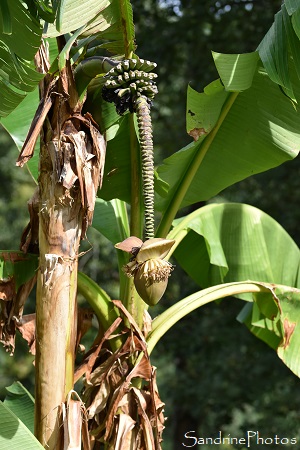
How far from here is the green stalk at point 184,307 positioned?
2345 mm

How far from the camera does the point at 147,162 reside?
1.71m

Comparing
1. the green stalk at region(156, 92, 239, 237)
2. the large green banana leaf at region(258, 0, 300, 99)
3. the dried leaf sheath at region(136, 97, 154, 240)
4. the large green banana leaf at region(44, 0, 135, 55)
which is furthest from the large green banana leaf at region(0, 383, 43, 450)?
the large green banana leaf at region(258, 0, 300, 99)

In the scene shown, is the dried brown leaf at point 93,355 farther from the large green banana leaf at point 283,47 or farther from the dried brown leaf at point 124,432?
the large green banana leaf at point 283,47

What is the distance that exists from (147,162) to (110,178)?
697 mm

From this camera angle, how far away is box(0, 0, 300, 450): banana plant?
1849 millimetres

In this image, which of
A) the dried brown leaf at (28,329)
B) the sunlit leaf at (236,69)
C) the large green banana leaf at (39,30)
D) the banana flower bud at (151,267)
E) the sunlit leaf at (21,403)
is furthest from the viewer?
the sunlit leaf at (21,403)

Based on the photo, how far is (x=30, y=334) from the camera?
7.79ft

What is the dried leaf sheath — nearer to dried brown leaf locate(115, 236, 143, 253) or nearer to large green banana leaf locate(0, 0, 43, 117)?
dried brown leaf locate(115, 236, 143, 253)

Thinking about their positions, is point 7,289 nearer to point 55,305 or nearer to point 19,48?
point 55,305

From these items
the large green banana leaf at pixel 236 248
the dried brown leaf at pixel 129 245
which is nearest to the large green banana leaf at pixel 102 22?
the dried brown leaf at pixel 129 245

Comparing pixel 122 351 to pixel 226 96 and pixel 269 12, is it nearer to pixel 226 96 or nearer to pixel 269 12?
pixel 226 96

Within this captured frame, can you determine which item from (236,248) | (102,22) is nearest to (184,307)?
(236,248)

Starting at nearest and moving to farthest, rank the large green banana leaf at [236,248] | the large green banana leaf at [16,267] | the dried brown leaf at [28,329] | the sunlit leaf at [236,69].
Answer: the sunlit leaf at [236,69], the large green banana leaf at [16,267], the dried brown leaf at [28,329], the large green banana leaf at [236,248]

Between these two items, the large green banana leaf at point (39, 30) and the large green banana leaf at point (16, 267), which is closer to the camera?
the large green banana leaf at point (39, 30)
